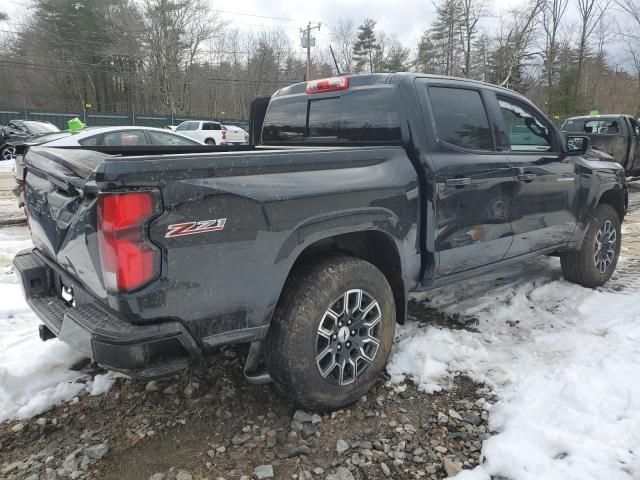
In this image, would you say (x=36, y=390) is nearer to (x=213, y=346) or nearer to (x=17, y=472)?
(x=17, y=472)

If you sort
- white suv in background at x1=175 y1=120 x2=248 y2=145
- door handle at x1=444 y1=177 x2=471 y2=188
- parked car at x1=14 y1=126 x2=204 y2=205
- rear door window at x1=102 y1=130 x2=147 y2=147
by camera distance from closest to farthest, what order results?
1. door handle at x1=444 y1=177 x2=471 y2=188
2. parked car at x1=14 y1=126 x2=204 y2=205
3. rear door window at x1=102 y1=130 x2=147 y2=147
4. white suv in background at x1=175 y1=120 x2=248 y2=145

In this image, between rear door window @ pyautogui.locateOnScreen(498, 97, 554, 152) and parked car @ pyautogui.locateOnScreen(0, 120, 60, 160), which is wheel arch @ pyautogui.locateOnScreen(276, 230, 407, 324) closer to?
rear door window @ pyautogui.locateOnScreen(498, 97, 554, 152)

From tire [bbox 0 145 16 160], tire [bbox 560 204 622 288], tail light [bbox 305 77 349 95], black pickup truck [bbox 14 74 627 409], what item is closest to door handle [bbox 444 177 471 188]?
black pickup truck [bbox 14 74 627 409]

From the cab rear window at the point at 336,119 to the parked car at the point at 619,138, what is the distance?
9.27 metres

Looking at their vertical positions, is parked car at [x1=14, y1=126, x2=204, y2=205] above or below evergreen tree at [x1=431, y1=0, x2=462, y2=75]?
below

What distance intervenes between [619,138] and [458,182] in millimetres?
10015

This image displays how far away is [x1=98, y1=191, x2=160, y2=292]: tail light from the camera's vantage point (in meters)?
1.89

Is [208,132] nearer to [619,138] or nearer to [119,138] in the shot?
[119,138]

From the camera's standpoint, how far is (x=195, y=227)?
204 cm

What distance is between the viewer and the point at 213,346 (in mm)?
2203

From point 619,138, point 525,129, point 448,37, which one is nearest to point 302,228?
point 525,129

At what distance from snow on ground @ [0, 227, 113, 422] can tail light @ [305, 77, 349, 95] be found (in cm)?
252

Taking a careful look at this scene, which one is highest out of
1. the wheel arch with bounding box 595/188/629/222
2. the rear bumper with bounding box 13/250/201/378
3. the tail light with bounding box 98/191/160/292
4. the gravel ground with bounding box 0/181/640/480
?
the tail light with bounding box 98/191/160/292

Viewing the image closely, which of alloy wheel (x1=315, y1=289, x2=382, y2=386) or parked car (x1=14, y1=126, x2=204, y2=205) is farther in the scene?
parked car (x1=14, y1=126, x2=204, y2=205)
